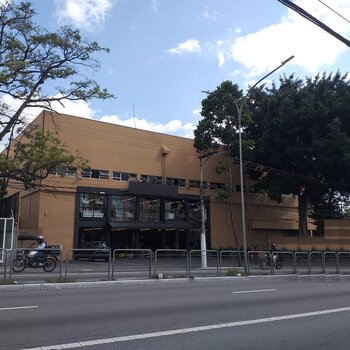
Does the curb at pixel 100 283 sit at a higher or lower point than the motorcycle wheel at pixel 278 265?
lower

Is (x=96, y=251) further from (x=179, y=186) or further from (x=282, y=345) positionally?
(x=179, y=186)

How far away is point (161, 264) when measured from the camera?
779 inches

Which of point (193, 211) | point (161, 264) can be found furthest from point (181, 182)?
point (161, 264)

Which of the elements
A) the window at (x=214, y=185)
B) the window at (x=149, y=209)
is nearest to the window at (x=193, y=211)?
the window at (x=214, y=185)

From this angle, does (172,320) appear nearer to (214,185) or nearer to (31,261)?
(31,261)

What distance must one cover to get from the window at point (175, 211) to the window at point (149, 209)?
1080mm

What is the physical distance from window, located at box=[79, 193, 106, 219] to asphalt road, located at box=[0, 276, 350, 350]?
26.4 m

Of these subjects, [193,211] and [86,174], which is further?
[193,211]

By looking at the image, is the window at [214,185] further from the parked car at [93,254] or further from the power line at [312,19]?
the power line at [312,19]

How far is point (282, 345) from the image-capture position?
7035mm

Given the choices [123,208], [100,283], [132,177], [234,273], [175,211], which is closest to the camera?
[100,283]

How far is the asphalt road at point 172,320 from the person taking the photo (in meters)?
7.08

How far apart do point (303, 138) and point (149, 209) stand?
52.1 feet

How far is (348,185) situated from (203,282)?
30630 mm
